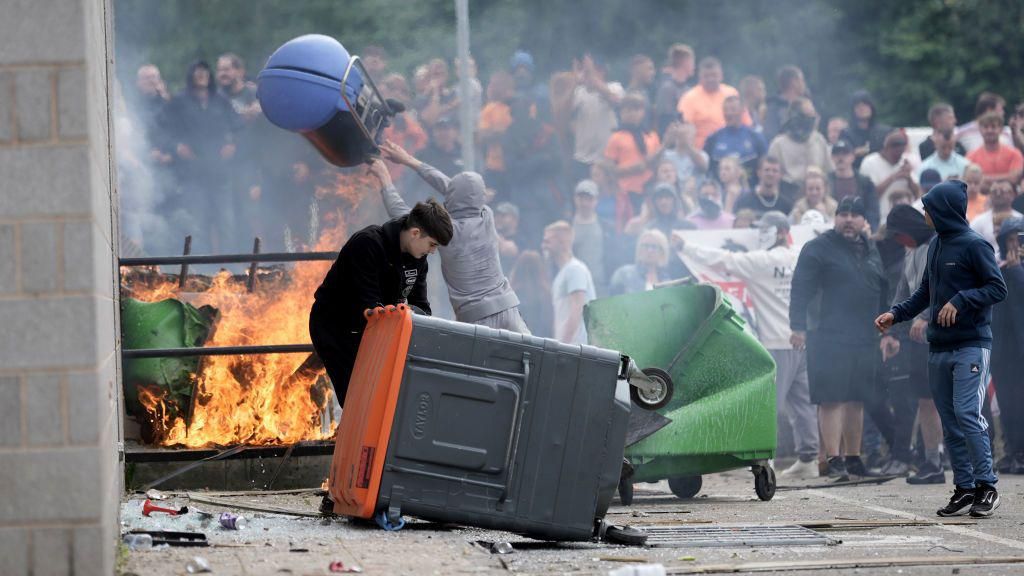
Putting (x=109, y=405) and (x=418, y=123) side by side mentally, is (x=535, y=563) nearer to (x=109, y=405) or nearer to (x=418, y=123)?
(x=109, y=405)

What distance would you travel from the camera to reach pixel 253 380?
910cm

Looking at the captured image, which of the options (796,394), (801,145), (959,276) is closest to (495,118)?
(801,145)

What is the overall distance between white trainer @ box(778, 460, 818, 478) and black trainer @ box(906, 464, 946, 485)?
3.69 feet

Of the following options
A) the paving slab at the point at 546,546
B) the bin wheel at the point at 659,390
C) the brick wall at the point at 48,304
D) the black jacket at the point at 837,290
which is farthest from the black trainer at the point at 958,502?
the brick wall at the point at 48,304

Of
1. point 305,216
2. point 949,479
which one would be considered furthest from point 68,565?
point 305,216

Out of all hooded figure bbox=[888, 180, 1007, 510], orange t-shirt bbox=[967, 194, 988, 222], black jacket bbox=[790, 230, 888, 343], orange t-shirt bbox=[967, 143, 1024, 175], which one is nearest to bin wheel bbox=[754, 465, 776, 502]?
hooded figure bbox=[888, 180, 1007, 510]

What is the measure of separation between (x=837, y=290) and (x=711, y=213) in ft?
10.9

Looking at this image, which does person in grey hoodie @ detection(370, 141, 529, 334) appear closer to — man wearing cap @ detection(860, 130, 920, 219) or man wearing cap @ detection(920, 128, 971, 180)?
man wearing cap @ detection(860, 130, 920, 219)

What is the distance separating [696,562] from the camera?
5.89 m

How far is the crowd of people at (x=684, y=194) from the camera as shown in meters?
11.5

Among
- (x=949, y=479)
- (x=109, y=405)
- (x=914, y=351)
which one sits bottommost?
(x=949, y=479)

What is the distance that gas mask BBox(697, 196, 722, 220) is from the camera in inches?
579

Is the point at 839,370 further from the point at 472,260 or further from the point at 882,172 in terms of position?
the point at 882,172

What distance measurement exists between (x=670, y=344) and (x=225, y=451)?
106 inches
